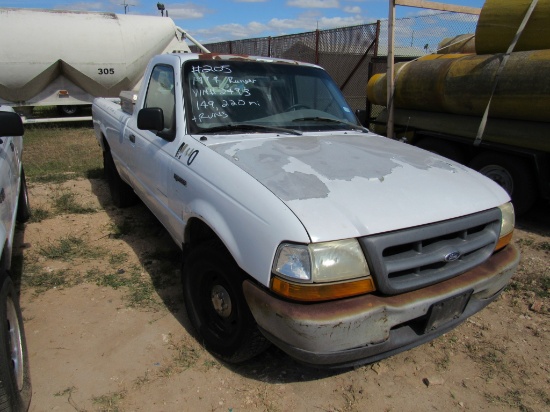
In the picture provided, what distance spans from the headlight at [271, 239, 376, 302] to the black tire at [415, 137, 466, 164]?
4.64 m

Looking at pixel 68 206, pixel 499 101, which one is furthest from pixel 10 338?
pixel 499 101

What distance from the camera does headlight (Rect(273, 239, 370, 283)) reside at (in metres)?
1.94

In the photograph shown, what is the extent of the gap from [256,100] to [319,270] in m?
1.81

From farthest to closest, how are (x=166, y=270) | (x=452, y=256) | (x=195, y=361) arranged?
(x=166, y=270) → (x=195, y=361) → (x=452, y=256)

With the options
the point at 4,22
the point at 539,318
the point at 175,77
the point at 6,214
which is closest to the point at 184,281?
the point at 6,214

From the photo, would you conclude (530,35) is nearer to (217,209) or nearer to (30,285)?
(217,209)

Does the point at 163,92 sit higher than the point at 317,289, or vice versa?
the point at 163,92

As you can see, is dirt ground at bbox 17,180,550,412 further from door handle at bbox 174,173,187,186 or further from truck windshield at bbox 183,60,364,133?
truck windshield at bbox 183,60,364,133

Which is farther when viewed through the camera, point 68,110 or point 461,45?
point 68,110

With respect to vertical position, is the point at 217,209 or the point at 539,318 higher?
the point at 217,209

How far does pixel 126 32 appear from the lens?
11.1 meters

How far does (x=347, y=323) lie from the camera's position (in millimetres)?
1970

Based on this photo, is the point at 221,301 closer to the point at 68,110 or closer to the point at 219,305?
the point at 219,305

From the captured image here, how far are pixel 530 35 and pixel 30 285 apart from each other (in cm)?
619
